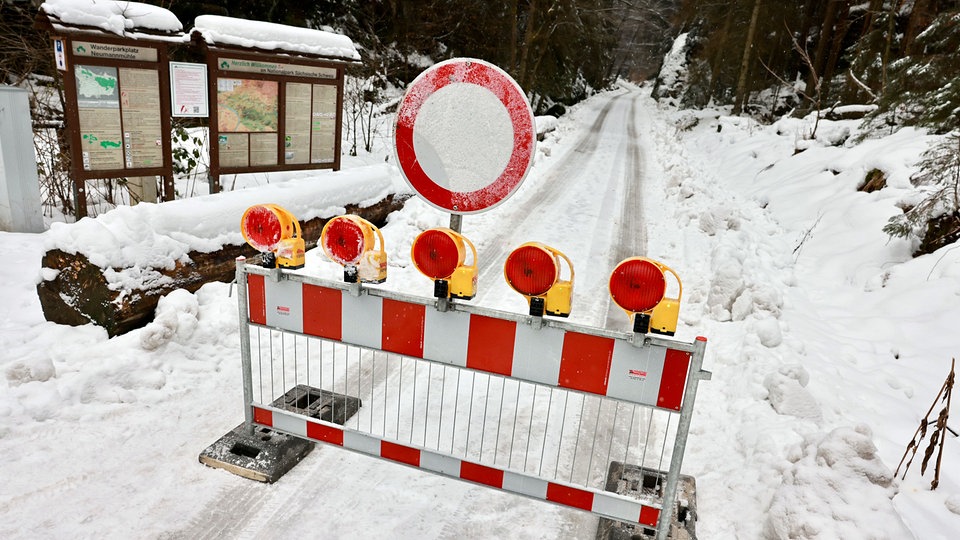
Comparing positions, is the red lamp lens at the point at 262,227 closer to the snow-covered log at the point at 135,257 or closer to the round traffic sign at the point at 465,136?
the round traffic sign at the point at 465,136

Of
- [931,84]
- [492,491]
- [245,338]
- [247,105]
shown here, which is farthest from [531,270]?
[931,84]

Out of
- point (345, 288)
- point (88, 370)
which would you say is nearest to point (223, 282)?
point (88, 370)

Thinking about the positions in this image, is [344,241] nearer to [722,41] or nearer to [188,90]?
[188,90]

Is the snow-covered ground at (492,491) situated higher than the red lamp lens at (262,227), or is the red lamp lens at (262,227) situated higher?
the red lamp lens at (262,227)

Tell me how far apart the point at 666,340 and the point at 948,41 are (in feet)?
35.2

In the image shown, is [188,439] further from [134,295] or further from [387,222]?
[387,222]

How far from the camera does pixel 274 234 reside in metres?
2.87

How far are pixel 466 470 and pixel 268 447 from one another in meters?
1.27

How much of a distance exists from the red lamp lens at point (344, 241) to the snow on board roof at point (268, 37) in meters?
5.01

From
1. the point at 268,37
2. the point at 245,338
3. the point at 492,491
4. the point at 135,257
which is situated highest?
the point at 268,37

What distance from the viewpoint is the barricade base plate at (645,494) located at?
9.47 ft

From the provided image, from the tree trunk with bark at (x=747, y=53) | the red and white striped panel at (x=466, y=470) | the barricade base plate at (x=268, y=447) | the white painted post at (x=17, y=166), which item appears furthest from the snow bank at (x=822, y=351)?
the tree trunk with bark at (x=747, y=53)

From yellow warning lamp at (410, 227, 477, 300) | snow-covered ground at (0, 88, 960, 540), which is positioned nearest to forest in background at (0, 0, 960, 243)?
snow-covered ground at (0, 88, 960, 540)

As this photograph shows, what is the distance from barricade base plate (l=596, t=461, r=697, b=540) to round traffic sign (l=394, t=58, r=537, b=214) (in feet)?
5.93
